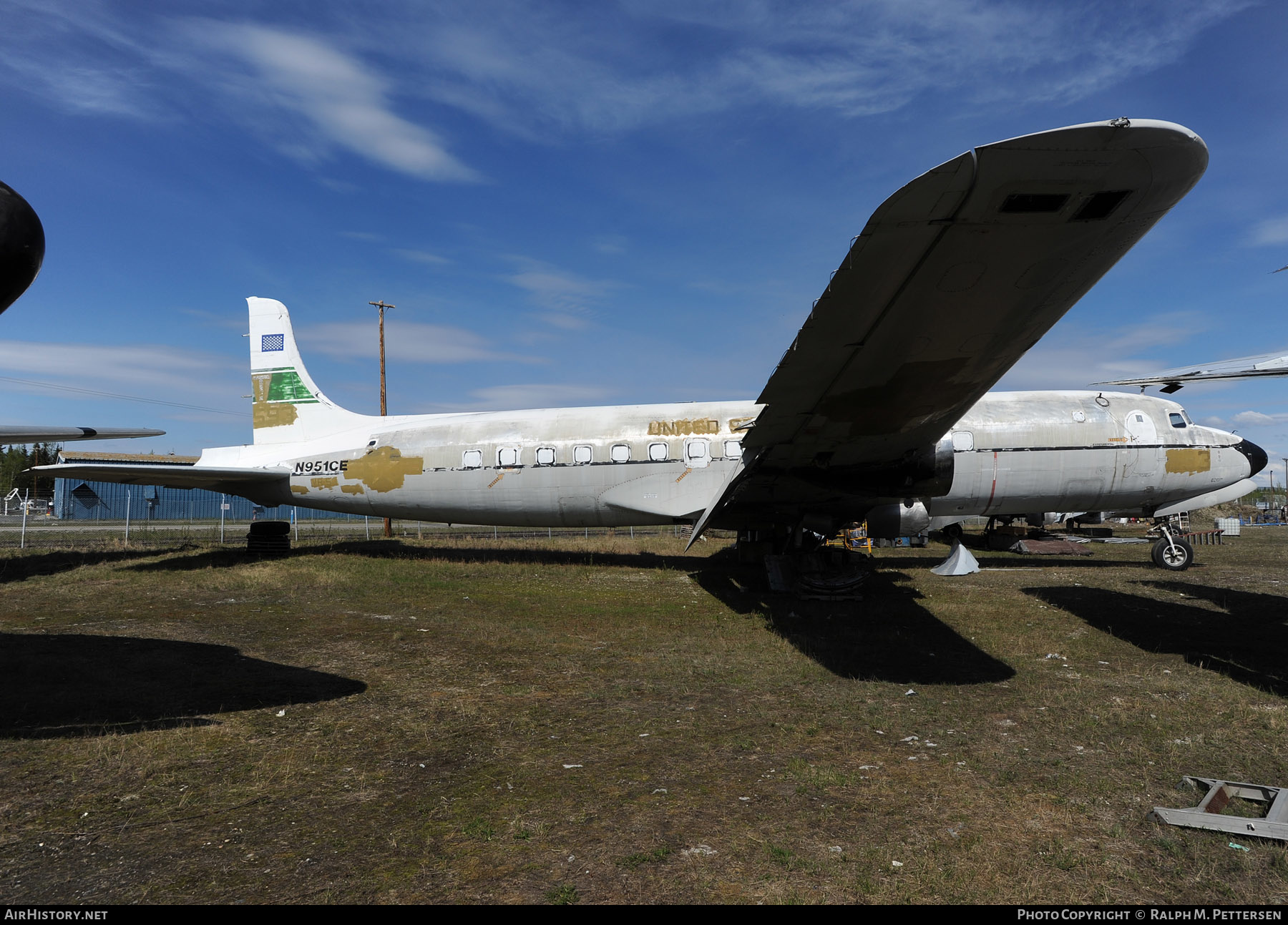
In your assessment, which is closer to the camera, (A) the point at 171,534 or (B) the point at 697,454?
(B) the point at 697,454

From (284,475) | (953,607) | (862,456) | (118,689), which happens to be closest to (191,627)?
(118,689)

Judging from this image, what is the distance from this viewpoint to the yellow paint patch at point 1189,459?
15219mm

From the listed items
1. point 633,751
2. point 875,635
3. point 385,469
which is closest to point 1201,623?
point 875,635

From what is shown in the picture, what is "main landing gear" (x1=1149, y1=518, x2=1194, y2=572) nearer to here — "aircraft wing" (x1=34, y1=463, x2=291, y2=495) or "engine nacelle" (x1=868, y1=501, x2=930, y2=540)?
"engine nacelle" (x1=868, y1=501, x2=930, y2=540)

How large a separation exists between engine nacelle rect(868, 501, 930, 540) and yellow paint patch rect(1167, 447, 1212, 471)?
6.75 metres

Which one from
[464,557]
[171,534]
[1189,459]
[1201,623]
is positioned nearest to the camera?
[1201,623]

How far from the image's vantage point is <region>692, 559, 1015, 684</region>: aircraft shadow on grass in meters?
→ 7.70

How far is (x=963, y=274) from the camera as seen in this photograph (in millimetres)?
5859

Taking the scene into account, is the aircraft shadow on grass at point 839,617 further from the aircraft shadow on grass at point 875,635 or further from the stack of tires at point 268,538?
the stack of tires at point 268,538

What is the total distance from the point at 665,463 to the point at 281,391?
10.5 meters

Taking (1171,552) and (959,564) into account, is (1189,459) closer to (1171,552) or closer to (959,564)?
(1171,552)

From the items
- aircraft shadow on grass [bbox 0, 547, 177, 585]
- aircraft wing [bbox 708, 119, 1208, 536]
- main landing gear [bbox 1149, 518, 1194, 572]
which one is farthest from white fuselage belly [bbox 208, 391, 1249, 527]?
aircraft wing [bbox 708, 119, 1208, 536]

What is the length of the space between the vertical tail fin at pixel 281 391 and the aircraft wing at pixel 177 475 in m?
1.42

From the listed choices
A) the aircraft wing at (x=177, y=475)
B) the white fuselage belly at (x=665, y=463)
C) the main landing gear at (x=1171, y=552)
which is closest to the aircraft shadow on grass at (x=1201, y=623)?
the white fuselage belly at (x=665, y=463)
